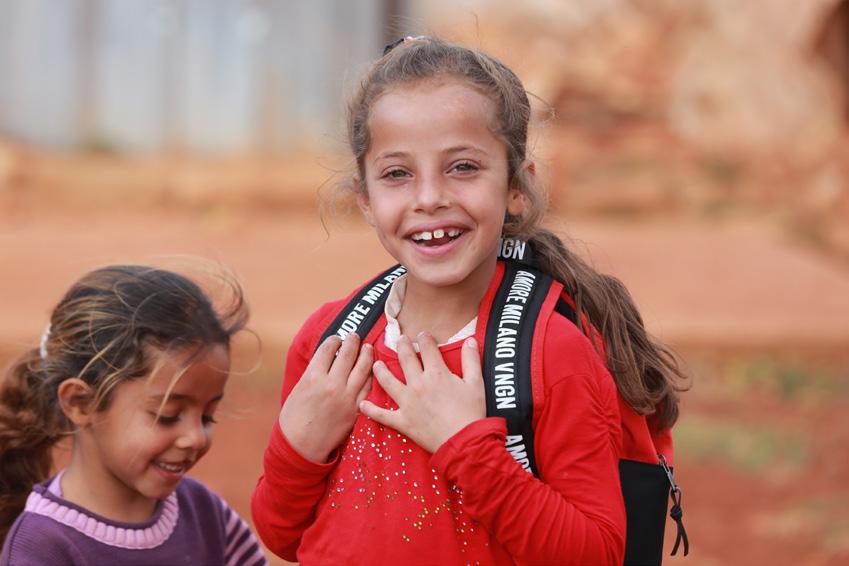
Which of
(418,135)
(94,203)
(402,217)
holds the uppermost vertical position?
(418,135)

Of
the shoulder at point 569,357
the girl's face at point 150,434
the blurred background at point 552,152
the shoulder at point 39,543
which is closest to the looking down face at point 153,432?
the girl's face at point 150,434

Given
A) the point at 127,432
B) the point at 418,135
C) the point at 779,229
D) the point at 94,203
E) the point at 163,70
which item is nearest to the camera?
the point at 418,135

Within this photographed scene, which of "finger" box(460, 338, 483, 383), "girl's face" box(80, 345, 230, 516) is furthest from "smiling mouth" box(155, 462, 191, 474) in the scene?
"finger" box(460, 338, 483, 383)

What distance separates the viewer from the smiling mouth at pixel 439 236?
2.01 meters

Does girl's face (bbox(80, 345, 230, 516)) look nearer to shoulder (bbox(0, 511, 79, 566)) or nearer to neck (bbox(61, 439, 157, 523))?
neck (bbox(61, 439, 157, 523))

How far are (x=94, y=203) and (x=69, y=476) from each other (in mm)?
10854

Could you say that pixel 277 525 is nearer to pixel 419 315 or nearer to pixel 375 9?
pixel 419 315

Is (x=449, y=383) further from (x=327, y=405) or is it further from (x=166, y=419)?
(x=166, y=419)

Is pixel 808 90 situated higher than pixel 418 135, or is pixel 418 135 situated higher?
pixel 808 90

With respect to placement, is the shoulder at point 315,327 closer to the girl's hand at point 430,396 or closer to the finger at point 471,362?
the girl's hand at point 430,396

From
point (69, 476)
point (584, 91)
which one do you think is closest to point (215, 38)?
point (584, 91)

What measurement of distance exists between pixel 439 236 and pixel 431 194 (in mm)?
73

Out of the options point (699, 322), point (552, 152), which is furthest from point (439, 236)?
point (699, 322)

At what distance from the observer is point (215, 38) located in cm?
1403
